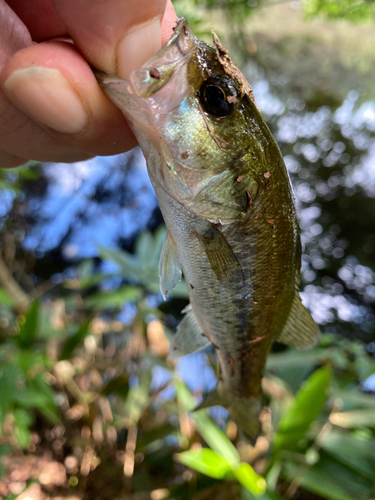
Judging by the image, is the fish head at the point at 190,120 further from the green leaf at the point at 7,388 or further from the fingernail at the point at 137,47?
the green leaf at the point at 7,388

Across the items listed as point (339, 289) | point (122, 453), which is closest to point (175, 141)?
point (122, 453)

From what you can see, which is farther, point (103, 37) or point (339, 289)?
point (339, 289)

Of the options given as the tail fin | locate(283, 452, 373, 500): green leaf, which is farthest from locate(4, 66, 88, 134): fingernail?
locate(283, 452, 373, 500): green leaf

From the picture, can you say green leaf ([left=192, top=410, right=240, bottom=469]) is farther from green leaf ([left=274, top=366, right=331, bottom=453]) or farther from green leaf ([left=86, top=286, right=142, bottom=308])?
green leaf ([left=86, top=286, right=142, bottom=308])

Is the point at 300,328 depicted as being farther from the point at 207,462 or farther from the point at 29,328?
the point at 29,328

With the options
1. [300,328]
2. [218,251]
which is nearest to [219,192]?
[218,251]

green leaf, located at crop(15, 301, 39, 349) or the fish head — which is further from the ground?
the fish head

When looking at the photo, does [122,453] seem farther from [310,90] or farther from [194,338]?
[310,90]
